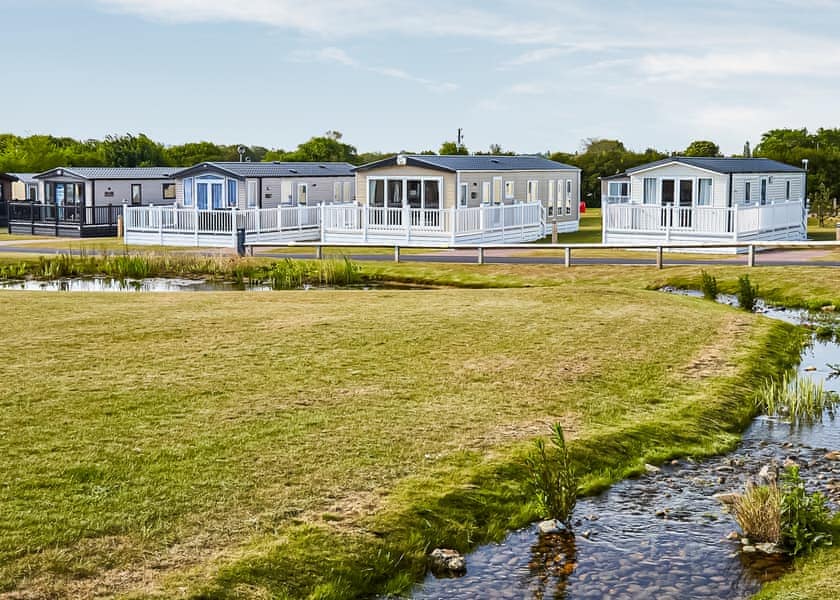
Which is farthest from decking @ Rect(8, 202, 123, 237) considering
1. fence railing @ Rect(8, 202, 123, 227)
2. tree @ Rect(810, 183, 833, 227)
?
tree @ Rect(810, 183, 833, 227)

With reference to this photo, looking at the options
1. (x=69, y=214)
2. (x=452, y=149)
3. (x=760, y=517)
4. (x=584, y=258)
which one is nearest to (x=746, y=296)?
(x=584, y=258)

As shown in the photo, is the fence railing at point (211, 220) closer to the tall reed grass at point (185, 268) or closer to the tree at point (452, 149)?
the tall reed grass at point (185, 268)

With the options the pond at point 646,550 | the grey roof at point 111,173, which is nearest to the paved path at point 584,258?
the grey roof at point 111,173

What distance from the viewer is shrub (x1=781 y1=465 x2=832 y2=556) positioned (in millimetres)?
8984

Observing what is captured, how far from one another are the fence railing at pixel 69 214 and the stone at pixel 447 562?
39.7 metres

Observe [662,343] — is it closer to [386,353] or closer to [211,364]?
[386,353]

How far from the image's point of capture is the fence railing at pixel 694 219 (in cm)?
3622

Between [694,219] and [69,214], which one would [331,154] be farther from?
[694,219]

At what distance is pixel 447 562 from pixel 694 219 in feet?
97.2

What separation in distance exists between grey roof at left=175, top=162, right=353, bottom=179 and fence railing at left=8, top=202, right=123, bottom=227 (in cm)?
367

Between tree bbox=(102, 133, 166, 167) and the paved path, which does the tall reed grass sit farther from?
tree bbox=(102, 133, 166, 167)

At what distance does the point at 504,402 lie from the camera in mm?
12719

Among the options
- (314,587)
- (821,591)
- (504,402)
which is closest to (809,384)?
(504,402)

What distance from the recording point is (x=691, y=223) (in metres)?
37.2
